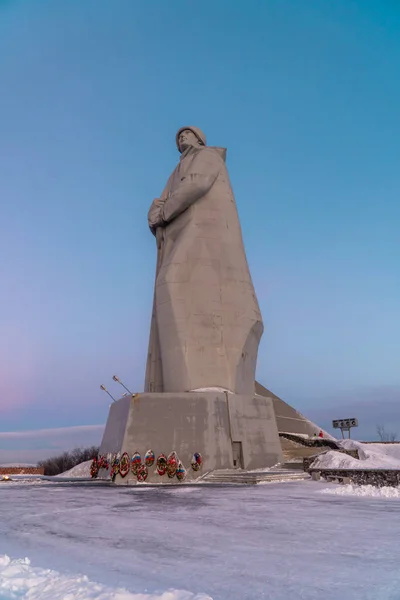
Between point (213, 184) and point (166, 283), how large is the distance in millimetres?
4292

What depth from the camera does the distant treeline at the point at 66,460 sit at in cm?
3228

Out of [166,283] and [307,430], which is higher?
[166,283]

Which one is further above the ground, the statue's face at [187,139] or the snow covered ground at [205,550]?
the statue's face at [187,139]

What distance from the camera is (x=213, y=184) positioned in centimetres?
1686

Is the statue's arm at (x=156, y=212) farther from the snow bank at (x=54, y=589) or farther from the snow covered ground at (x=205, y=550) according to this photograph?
the snow bank at (x=54, y=589)

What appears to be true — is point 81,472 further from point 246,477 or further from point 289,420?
point 289,420

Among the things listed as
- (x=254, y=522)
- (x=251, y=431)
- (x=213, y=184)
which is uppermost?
(x=213, y=184)

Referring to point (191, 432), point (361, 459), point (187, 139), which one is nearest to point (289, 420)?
point (361, 459)

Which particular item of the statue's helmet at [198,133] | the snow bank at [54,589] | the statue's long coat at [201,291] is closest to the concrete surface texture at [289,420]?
the statue's long coat at [201,291]

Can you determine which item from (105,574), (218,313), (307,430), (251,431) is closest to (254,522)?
(105,574)

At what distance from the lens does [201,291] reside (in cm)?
1527

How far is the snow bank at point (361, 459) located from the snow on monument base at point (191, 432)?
152cm

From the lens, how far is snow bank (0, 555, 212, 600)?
2.68 m

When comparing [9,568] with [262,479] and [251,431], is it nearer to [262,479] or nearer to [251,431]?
[262,479]
